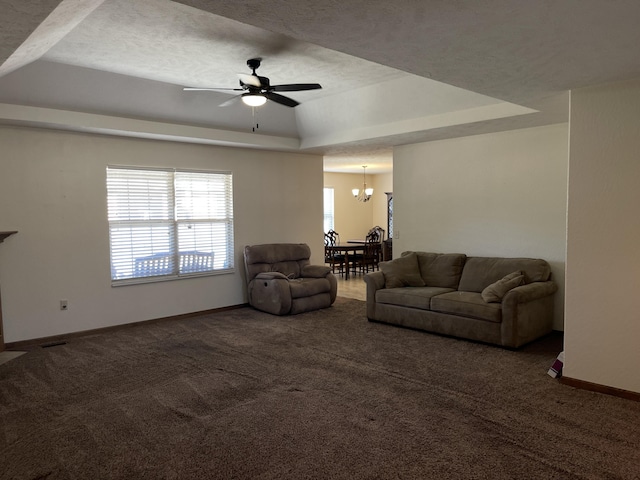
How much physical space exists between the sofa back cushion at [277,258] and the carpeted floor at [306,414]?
1.77 metres

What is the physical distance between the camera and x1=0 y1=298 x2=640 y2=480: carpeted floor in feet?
8.07

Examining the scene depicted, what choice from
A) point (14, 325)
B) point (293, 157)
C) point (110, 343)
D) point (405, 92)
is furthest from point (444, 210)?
point (14, 325)

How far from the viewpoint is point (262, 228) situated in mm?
6949

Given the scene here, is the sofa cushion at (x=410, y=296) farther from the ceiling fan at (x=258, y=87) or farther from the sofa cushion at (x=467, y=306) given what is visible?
the ceiling fan at (x=258, y=87)

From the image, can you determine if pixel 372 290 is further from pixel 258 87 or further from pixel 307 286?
pixel 258 87

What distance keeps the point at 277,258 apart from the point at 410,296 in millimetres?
2262

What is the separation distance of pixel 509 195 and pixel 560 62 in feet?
9.32

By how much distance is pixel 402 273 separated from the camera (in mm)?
5727

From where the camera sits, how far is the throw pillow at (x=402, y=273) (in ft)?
18.5

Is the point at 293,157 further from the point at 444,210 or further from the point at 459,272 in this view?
the point at 459,272

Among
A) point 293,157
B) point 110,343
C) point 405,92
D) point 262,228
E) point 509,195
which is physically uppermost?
point 405,92

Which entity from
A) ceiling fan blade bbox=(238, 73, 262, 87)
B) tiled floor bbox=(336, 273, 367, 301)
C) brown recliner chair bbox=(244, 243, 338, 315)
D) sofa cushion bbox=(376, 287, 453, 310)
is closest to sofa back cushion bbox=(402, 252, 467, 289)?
sofa cushion bbox=(376, 287, 453, 310)

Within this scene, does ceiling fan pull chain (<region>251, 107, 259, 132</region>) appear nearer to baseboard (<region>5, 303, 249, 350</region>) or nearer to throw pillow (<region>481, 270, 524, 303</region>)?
baseboard (<region>5, 303, 249, 350</region>)

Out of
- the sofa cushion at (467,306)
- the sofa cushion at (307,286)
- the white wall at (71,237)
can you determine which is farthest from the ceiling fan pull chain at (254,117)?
the sofa cushion at (467,306)
